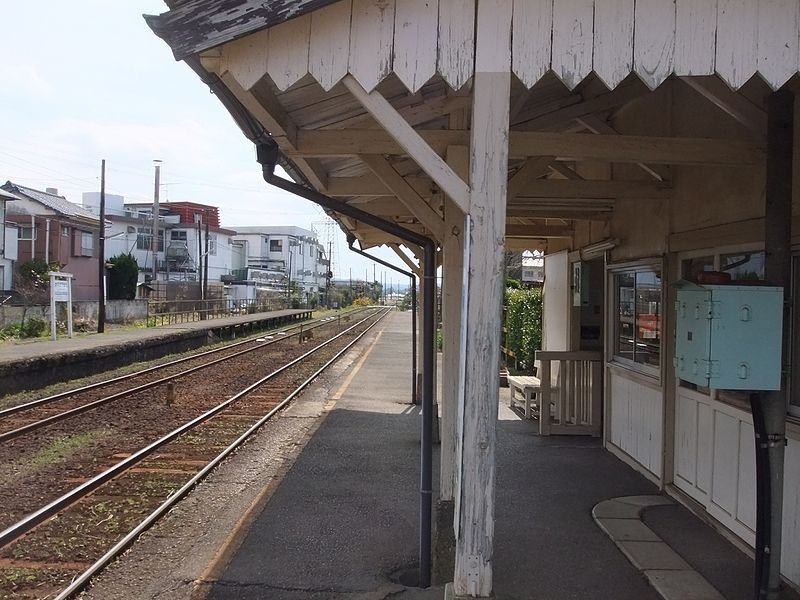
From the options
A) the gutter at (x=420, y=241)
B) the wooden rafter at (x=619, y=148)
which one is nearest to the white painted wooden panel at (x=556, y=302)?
the gutter at (x=420, y=241)

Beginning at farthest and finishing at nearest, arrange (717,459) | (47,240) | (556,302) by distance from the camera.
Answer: (47,240) < (556,302) < (717,459)

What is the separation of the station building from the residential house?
35.4m

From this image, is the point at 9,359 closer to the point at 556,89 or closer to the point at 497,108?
the point at 556,89

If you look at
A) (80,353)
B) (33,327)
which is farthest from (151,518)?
A: (33,327)

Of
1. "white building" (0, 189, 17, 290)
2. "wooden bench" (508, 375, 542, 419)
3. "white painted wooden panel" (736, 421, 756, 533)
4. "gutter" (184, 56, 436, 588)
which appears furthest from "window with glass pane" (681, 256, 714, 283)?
"white building" (0, 189, 17, 290)

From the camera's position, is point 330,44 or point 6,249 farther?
point 6,249

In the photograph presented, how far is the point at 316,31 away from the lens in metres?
3.16

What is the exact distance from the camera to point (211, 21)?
3047mm

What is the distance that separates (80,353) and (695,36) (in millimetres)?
16729

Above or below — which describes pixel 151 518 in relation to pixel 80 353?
below

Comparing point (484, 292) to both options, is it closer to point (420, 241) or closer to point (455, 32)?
point (455, 32)

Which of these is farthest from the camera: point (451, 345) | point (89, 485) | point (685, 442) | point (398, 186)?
point (89, 485)

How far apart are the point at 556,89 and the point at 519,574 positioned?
3.42 metres

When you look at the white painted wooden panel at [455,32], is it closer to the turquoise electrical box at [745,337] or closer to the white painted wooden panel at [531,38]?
the white painted wooden panel at [531,38]
